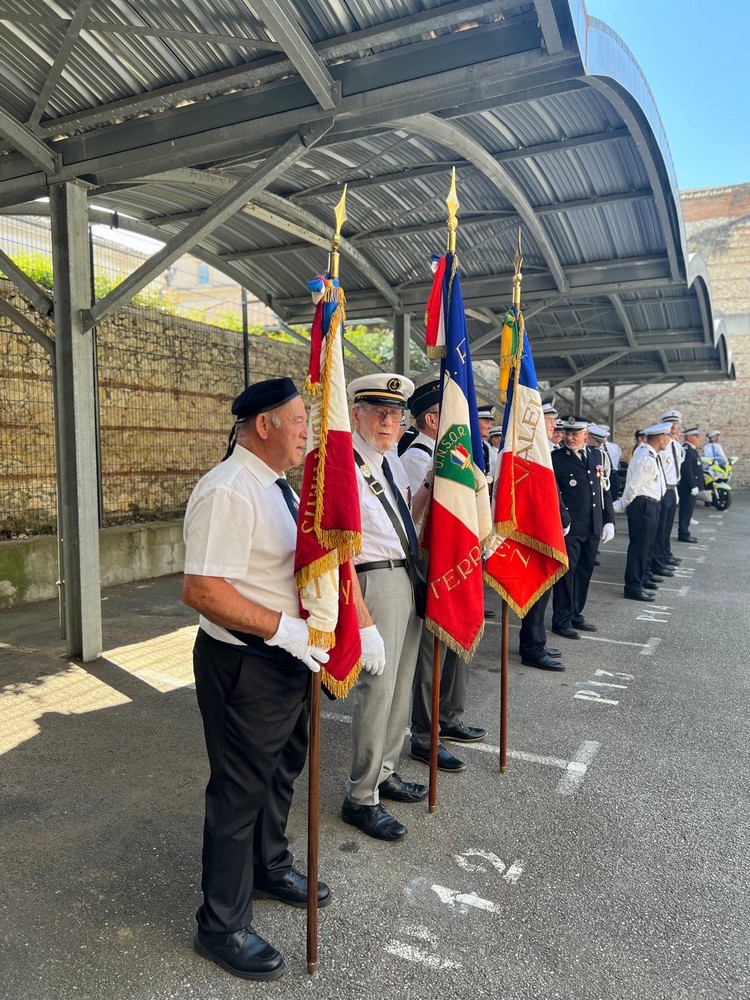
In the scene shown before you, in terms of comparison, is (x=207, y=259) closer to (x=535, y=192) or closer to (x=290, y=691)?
(x=535, y=192)

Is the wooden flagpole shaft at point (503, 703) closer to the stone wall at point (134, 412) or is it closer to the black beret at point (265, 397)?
the black beret at point (265, 397)

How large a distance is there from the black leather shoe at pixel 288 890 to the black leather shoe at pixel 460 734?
153 cm

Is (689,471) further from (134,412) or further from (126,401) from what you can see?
(126,401)

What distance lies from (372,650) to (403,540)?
59 cm

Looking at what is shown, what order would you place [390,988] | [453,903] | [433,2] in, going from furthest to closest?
[433,2] → [453,903] → [390,988]

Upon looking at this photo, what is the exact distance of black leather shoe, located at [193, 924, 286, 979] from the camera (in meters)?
2.18

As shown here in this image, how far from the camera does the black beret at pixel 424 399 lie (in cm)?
409

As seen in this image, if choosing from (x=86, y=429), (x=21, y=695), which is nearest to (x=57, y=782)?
(x=21, y=695)

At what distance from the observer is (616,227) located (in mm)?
7898

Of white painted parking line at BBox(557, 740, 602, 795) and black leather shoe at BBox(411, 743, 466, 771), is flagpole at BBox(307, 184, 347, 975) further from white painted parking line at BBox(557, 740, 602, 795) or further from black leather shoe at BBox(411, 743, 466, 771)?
white painted parking line at BBox(557, 740, 602, 795)

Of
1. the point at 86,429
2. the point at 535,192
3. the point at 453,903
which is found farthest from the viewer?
the point at 535,192

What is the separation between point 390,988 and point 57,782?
2080mm

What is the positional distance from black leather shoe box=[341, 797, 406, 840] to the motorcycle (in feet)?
53.5

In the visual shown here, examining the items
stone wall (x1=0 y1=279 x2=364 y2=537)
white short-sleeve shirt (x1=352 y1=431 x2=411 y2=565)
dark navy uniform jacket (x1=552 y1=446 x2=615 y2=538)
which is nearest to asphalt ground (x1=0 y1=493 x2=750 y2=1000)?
white short-sleeve shirt (x1=352 y1=431 x2=411 y2=565)
